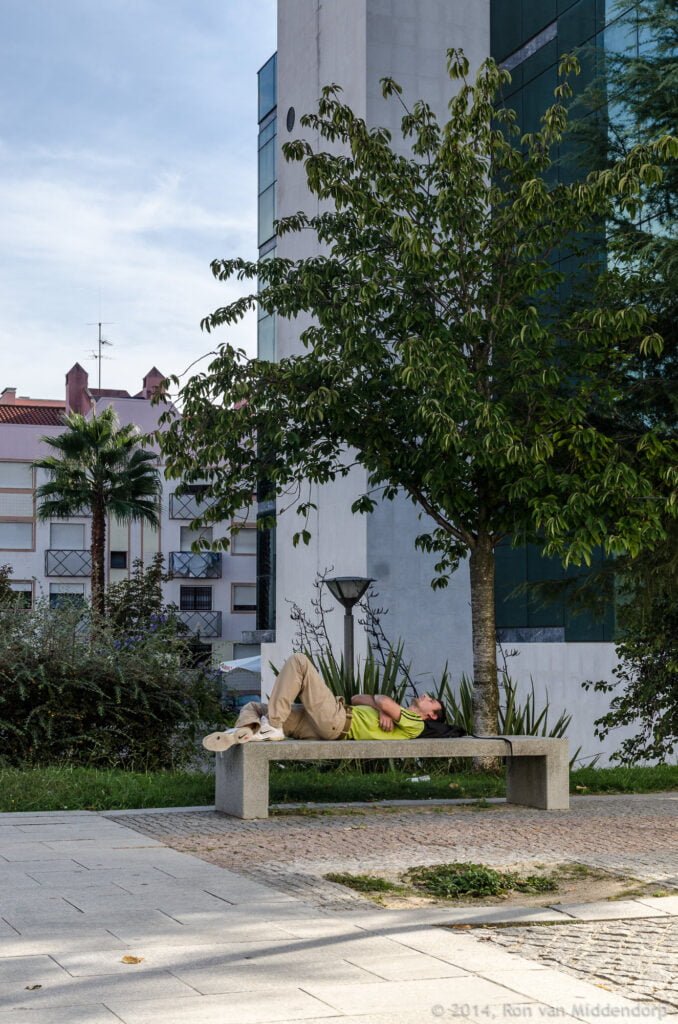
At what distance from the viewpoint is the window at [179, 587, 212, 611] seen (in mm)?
72500

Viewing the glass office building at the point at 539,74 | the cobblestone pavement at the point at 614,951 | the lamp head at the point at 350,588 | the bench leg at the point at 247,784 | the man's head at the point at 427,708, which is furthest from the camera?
the glass office building at the point at 539,74

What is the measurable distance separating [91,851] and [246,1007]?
152 inches

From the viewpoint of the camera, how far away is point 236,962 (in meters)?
5.37

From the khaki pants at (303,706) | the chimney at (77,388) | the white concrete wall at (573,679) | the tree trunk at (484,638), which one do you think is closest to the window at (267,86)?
the white concrete wall at (573,679)

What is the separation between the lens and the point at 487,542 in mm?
13375

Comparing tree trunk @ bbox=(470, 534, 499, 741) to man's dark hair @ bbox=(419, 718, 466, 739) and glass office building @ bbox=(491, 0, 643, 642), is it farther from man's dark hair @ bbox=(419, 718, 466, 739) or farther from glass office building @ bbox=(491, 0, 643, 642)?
glass office building @ bbox=(491, 0, 643, 642)

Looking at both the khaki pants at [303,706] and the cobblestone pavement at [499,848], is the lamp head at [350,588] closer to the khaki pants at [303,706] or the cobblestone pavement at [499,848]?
the cobblestone pavement at [499,848]

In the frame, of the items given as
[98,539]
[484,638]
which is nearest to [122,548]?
A: [98,539]

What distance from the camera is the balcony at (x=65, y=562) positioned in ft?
233

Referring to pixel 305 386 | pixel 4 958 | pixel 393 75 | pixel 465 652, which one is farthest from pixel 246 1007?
pixel 393 75

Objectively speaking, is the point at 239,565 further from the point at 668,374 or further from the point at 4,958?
the point at 4,958

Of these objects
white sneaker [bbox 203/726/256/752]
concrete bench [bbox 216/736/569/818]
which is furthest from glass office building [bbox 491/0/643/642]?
white sneaker [bbox 203/726/256/752]

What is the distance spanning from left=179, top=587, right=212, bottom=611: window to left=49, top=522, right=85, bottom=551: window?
19.7 ft

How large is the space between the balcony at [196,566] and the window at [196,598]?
714mm
